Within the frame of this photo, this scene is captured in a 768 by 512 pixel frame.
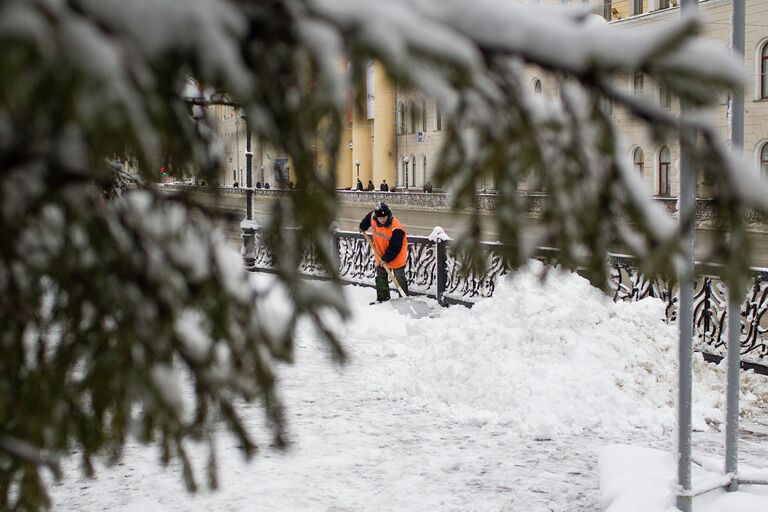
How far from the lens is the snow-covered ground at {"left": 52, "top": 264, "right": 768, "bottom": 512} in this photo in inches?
207

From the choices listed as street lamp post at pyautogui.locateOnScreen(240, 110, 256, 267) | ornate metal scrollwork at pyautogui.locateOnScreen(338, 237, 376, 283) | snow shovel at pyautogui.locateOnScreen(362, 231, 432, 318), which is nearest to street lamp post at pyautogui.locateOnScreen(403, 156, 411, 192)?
street lamp post at pyautogui.locateOnScreen(240, 110, 256, 267)

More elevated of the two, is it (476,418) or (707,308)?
(707,308)

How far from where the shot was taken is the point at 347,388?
8.09m

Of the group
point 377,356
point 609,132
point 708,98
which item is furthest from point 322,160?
point 377,356

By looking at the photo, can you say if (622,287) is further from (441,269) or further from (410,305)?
(410,305)

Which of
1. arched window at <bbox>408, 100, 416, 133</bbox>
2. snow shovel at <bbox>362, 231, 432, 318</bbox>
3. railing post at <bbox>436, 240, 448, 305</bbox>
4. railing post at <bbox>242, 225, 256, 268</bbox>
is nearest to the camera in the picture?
arched window at <bbox>408, 100, 416, 133</bbox>

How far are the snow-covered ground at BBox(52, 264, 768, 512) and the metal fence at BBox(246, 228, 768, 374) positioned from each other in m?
0.48

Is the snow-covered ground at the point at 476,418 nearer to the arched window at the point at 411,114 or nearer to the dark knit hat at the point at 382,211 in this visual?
the arched window at the point at 411,114

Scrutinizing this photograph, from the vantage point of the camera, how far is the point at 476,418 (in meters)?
6.83

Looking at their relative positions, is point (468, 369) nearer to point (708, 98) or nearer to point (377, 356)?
point (377, 356)

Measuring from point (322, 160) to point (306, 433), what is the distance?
512 centimetres

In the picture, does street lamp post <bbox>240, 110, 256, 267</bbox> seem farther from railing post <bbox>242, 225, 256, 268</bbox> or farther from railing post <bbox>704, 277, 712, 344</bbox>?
railing post <bbox>704, 277, 712, 344</bbox>

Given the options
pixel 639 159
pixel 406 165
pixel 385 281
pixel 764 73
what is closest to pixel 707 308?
pixel 385 281

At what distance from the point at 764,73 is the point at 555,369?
83.8 ft
